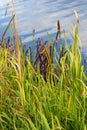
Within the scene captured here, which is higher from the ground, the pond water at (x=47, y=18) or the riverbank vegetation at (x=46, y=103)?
the riverbank vegetation at (x=46, y=103)

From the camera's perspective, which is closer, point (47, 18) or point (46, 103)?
point (46, 103)

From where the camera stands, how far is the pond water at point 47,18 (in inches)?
304

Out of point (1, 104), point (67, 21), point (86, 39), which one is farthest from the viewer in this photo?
point (67, 21)

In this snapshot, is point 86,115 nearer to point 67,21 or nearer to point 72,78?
point 72,78

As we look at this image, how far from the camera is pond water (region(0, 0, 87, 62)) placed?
7.73 m

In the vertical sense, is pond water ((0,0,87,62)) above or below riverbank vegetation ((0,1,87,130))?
below

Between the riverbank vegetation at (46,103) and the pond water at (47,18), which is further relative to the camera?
the pond water at (47,18)

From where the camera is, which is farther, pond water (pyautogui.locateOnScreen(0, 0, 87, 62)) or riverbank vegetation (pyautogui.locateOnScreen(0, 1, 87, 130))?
pond water (pyautogui.locateOnScreen(0, 0, 87, 62))

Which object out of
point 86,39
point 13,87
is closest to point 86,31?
point 86,39

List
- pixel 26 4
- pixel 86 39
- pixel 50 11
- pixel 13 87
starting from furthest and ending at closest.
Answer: pixel 26 4
pixel 50 11
pixel 86 39
pixel 13 87

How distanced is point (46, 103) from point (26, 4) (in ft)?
35.5

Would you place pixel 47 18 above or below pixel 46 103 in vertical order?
below

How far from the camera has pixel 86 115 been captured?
8.32 feet

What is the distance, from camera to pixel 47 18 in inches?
381
